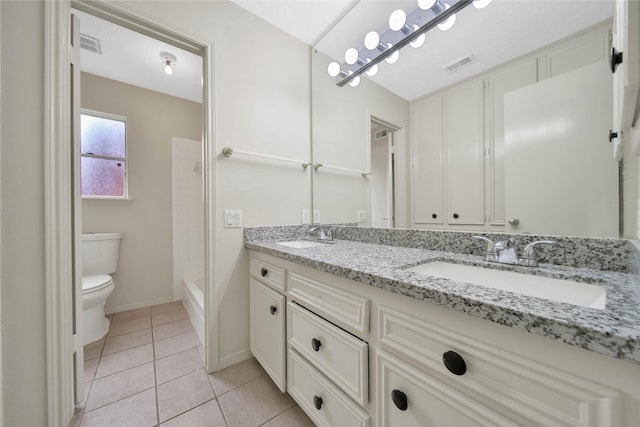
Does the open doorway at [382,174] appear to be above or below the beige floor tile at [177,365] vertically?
above

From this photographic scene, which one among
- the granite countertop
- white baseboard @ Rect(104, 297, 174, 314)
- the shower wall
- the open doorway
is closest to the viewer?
the granite countertop

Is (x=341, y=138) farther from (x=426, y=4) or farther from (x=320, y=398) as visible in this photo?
(x=320, y=398)

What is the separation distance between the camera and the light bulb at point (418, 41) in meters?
1.21

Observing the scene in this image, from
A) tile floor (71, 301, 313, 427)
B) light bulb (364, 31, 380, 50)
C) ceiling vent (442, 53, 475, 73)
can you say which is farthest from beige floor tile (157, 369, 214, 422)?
light bulb (364, 31, 380, 50)

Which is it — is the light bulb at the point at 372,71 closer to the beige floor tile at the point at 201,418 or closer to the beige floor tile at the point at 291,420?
the beige floor tile at the point at 291,420

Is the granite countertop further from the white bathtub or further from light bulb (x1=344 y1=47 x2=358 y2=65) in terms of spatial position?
the white bathtub

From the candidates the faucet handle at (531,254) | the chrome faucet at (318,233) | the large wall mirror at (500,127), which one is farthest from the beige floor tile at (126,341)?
the faucet handle at (531,254)

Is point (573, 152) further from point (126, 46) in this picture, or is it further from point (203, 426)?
Result: point (126, 46)

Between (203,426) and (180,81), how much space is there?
2774 mm

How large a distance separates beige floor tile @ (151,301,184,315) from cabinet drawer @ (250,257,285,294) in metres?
1.47

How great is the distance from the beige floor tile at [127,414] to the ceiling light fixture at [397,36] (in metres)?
2.23

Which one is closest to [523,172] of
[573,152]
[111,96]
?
[573,152]

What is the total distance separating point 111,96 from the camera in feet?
7.37

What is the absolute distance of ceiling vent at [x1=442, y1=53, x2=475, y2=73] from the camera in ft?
3.21
